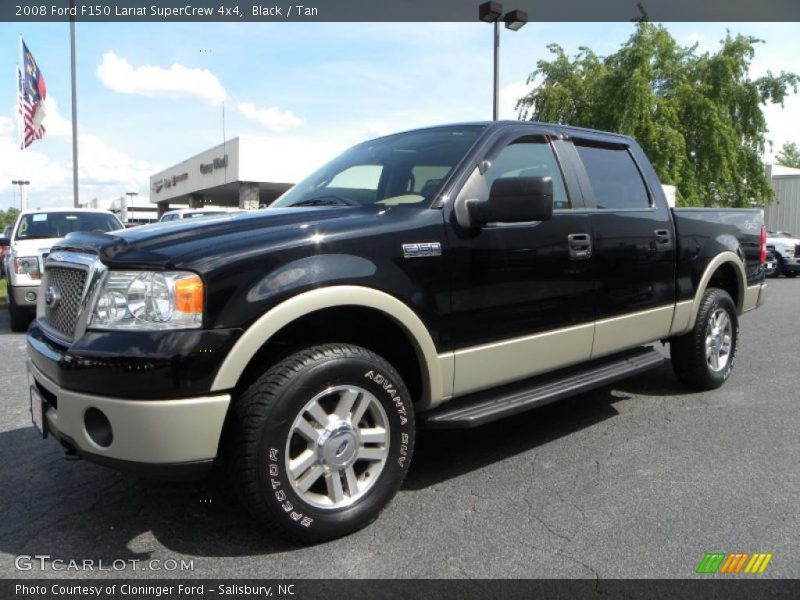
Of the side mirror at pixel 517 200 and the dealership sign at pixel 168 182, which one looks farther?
the dealership sign at pixel 168 182

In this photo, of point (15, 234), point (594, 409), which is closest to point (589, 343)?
point (594, 409)

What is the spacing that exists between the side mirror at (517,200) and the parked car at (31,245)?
20.3 ft

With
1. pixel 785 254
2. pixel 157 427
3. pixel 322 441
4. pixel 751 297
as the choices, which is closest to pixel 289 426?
pixel 322 441

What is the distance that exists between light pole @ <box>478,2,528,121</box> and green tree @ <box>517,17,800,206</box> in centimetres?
879

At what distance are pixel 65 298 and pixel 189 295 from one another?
2.61 ft

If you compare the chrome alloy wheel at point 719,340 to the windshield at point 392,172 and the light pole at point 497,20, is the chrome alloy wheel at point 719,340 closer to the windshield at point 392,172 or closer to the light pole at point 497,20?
the windshield at point 392,172

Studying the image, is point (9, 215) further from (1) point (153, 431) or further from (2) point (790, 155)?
(1) point (153, 431)

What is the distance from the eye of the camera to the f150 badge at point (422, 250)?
2988mm

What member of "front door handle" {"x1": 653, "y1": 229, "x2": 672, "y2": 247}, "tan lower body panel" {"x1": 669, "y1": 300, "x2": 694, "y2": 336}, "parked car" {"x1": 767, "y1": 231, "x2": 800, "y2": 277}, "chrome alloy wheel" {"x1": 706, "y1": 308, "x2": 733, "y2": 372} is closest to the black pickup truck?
"front door handle" {"x1": 653, "y1": 229, "x2": 672, "y2": 247}

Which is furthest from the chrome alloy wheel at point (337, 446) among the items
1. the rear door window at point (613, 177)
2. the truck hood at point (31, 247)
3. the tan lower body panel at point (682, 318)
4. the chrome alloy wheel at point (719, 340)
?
the truck hood at point (31, 247)

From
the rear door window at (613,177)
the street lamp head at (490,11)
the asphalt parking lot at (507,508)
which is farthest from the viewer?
the street lamp head at (490,11)

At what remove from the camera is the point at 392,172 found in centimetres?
373

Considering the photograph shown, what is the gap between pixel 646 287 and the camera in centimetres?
432
